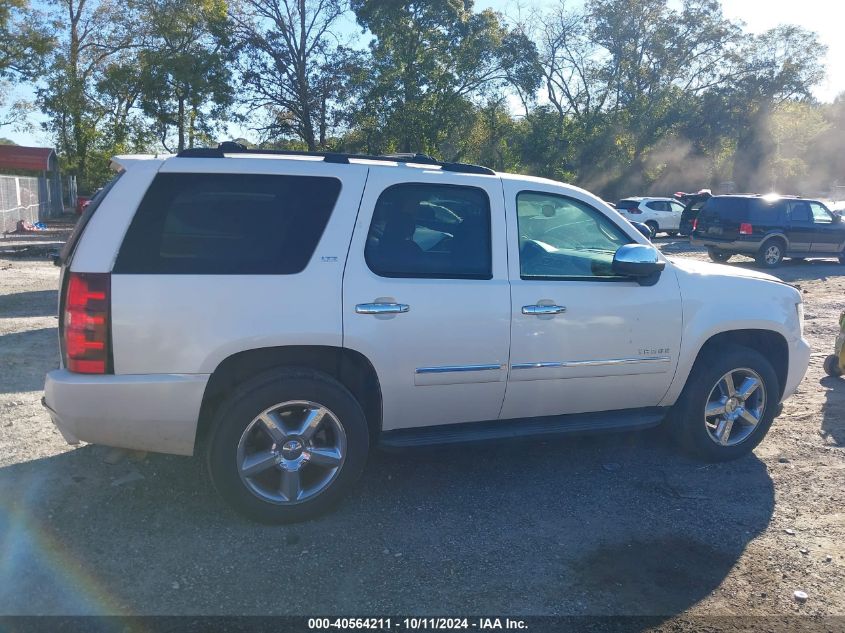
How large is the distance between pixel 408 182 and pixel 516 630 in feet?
8.10

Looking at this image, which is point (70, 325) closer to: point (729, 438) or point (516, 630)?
point (516, 630)

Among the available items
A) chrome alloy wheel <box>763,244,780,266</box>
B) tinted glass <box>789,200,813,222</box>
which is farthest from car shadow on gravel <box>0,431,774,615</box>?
tinted glass <box>789,200,813,222</box>

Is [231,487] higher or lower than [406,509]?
higher

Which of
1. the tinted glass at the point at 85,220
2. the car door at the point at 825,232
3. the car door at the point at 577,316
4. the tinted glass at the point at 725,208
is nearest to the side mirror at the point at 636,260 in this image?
the car door at the point at 577,316

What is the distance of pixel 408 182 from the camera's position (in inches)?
164

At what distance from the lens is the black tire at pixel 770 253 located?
17.9 meters

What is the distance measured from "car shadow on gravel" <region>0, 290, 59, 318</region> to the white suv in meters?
6.27

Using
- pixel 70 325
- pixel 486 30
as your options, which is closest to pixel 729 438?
pixel 70 325

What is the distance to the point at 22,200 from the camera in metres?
26.0

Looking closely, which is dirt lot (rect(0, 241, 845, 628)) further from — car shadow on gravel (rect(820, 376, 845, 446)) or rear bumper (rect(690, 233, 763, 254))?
rear bumper (rect(690, 233, 763, 254))

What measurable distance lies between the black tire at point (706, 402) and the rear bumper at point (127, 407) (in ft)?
10.5

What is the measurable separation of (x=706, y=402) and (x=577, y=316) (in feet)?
4.14

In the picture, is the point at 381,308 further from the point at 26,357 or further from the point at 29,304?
the point at 29,304

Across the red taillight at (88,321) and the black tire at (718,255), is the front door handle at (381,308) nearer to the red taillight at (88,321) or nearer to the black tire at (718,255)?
the red taillight at (88,321)
